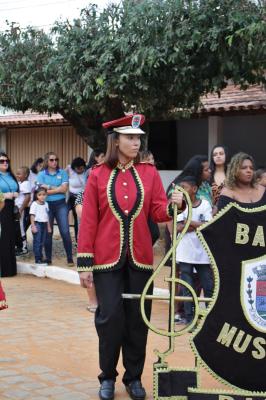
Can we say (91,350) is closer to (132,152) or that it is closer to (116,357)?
(116,357)

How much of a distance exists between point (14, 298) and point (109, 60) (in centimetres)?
396

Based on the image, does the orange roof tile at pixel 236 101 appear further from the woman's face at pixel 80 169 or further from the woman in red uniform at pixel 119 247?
the woman in red uniform at pixel 119 247

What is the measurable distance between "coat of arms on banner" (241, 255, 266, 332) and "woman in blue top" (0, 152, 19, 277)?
660 cm

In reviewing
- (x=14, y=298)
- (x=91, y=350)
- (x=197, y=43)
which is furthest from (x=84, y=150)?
(x=91, y=350)

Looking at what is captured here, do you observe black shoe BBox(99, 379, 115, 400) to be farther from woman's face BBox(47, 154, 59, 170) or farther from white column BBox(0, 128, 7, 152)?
white column BBox(0, 128, 7, 152)

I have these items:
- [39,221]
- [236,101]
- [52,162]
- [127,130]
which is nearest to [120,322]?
[127,130]

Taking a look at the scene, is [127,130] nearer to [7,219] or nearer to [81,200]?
[81,200]

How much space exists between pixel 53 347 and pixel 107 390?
5.22 feet

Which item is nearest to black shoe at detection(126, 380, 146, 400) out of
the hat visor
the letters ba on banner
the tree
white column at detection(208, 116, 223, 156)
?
the letters ba on banner

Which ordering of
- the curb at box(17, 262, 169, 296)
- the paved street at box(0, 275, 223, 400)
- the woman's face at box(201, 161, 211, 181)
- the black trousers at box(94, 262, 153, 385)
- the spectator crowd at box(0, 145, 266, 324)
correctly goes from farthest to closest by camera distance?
the curb at box(17, 262, 169, 296)
the woman's face at box(201, 161, 211, 181)
the spectator crowd at box(0, 145, 266, 324)
the paved street at box(0, 275, 223, 400)
the black trousers at box(94, 262, 153, 385)

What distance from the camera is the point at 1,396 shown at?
16.8 ft

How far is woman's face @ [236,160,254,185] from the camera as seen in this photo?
629cm

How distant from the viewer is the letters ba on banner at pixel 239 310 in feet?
14.1

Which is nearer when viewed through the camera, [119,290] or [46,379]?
[119,290]
